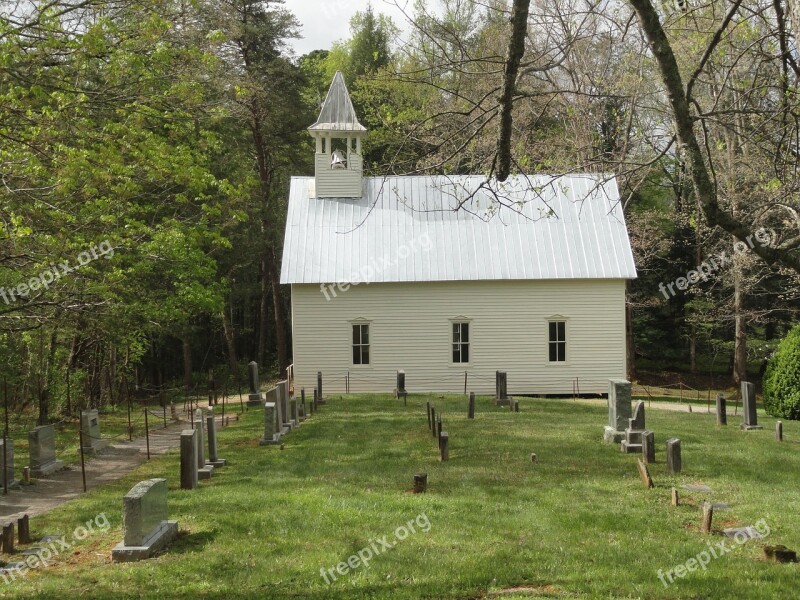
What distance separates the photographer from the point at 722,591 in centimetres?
716

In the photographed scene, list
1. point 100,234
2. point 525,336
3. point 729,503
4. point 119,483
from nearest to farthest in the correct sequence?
point 729,503
point 119,483
point 100,234
point 525,336

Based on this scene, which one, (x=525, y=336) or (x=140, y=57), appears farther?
(x=525, y=336)

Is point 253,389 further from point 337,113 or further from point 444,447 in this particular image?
point 444,447

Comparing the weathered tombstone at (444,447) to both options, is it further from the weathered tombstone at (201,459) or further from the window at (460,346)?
the window at (460,346)

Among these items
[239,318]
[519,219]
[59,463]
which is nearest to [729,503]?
[59,463]

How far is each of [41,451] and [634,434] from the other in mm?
11198

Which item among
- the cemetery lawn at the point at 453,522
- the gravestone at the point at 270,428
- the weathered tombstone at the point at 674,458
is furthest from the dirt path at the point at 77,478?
the weathered tombstone at the point at 674,458

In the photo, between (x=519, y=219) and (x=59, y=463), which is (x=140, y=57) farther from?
(x=519, y=219)

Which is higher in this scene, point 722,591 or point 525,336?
point 525,336

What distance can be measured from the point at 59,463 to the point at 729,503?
1226cm

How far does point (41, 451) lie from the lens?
14.6m

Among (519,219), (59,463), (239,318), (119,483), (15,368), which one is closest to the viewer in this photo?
(119,483)

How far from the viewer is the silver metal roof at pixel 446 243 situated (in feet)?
87.3

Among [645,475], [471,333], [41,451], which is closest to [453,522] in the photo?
[645,475]
